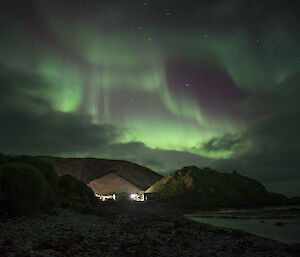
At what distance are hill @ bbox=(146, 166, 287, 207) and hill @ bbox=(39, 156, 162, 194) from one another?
16903 millimetres

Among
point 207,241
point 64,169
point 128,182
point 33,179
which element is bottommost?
point 207,241

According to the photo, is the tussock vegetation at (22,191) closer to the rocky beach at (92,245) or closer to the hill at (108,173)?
the rocky beach at (92,245)

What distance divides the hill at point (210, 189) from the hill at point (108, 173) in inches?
665

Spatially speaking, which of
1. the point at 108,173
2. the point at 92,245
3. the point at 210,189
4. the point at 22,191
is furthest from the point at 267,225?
the point at 108,173

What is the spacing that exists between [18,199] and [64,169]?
128m

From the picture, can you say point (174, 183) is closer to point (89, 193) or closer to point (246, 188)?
point (246, 188)

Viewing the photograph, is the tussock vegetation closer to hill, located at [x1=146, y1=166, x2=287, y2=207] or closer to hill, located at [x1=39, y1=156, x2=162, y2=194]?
hill, located at [x1=146, y1=166, x2=287, y2=207]

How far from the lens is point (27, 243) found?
11.7m

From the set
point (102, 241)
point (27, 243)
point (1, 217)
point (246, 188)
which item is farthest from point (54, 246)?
point (246, 188)

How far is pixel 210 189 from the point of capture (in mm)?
97938

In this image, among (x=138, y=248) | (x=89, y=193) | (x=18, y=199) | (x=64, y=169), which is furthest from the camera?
(x=64, y=169)

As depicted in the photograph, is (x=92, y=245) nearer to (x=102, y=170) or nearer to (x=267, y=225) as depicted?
(x=267, y=225)

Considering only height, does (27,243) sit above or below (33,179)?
below

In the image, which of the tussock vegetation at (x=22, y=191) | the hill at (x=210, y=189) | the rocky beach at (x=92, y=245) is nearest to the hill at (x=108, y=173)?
the hill at (x=210, y=189)
